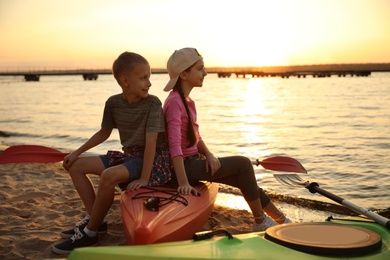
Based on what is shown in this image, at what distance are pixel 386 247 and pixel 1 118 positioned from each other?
20.3 meters

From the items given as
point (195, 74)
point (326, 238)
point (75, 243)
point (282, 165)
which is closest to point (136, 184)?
point (75, 243)

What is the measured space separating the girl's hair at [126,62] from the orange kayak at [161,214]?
0.98 m

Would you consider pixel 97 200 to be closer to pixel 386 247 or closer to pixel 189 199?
pixel 189 199

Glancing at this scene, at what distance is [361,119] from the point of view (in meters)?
18.0

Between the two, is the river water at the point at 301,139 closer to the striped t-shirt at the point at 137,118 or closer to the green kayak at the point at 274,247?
the striped t-shirt at the point at 137,118

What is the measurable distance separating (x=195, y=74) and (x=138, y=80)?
0.57m

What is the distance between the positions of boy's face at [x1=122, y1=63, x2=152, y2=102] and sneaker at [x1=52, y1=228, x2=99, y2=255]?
1.26 meters

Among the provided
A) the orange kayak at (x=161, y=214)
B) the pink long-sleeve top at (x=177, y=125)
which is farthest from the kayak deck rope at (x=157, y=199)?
the pink long-sleeve top at (x=177, y=125)

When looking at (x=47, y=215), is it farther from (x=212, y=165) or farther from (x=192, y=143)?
(x=212, y=165)

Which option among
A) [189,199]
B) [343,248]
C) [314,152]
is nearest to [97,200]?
[189,199]

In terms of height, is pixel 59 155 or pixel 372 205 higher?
pixel 59 155

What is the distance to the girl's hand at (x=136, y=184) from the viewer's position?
3883mm

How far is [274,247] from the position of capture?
108 inches

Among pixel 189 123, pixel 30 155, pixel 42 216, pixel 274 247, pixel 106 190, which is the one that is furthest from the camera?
pixel 42 216
